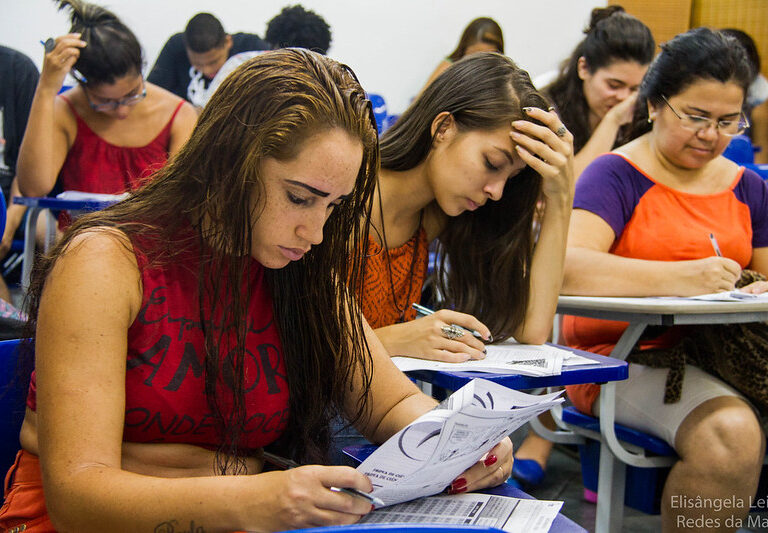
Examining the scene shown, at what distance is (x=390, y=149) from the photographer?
1856mm

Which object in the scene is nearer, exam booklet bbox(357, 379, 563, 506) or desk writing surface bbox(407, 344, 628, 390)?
exam booklet bbox(357, 379, 563, 506)

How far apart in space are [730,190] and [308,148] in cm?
162

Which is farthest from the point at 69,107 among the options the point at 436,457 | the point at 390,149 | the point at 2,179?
the point at 436,457

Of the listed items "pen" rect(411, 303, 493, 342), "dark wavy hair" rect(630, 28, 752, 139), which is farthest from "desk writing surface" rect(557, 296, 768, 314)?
"dark wavy hair" rect(630, 28, 752, 139)

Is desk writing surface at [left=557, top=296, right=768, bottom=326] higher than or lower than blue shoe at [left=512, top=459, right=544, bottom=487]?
higher

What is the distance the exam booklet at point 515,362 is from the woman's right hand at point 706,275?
48cm

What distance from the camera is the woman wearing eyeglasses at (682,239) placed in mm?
1833

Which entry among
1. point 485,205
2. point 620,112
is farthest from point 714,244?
point 620,112

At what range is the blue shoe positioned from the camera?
8.44 ft

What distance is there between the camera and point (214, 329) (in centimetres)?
104

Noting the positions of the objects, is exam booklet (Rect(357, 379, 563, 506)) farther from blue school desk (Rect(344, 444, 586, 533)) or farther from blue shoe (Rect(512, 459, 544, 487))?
blue shoe (Rect(512, 459, 544, 487))

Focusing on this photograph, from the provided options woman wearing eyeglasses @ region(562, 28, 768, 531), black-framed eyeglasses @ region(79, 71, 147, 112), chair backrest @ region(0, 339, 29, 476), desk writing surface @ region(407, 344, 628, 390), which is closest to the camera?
chair backrest @ region(0, 339, 29, 476)

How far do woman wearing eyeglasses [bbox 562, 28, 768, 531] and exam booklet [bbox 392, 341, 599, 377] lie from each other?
→ 41cm

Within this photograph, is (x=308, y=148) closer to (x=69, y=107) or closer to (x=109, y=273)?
(x=109, y=273)
